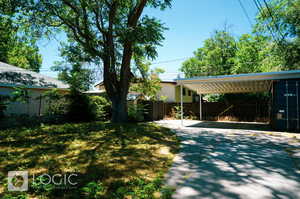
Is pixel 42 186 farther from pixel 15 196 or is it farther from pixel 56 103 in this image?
pixel 56 103

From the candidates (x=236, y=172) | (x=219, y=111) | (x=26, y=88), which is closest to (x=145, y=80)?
(x=219, y=111)

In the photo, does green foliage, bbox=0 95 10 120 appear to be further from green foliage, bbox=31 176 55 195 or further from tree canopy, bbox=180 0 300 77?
tree canopy, bbox=180 0 300 77

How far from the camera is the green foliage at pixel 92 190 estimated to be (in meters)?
2.34

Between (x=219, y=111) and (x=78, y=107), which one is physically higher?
(x=78, y=107)

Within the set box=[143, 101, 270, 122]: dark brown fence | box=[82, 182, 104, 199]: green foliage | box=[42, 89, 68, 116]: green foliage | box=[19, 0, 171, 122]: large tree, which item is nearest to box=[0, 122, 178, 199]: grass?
box=[82, 182, 104, 199]: green foliage

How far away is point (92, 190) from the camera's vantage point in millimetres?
2455

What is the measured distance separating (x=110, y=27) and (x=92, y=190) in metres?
7.61

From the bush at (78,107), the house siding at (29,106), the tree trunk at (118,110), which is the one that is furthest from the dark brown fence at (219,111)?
the house siding at (29,106)

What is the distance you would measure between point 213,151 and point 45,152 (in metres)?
4.35

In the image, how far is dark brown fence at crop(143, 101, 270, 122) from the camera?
41.8 feet

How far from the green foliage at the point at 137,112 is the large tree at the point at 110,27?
2.13 meters

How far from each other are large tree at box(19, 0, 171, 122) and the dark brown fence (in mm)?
4602

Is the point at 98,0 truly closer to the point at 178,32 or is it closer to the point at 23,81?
the point at 178,32

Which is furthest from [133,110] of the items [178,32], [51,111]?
[178,32]
